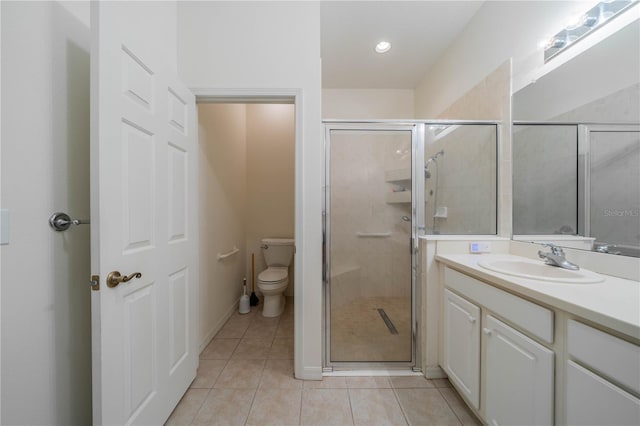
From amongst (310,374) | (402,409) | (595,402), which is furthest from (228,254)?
(595,402)

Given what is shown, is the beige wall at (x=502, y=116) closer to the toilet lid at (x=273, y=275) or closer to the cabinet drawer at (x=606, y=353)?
the cabinet drawer at (x=606, y=353)

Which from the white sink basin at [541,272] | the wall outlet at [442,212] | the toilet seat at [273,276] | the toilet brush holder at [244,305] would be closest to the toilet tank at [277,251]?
the toilet seat at [273,276]

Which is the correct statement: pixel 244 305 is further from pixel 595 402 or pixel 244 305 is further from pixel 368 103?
pixel 368 103

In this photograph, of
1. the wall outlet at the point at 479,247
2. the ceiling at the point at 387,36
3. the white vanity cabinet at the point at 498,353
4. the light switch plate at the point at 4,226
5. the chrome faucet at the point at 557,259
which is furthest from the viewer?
the ceiling at the point at 387,36

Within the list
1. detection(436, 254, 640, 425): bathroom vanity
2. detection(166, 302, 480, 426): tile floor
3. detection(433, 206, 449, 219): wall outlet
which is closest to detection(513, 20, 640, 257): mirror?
detection(436, 254, 640, 425): bathroom vanity

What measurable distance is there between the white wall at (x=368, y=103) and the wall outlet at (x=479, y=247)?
2089mm

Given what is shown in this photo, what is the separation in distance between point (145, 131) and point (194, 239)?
29.3 inches

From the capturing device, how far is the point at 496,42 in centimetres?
169

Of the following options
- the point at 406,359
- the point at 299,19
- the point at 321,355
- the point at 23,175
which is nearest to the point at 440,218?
the point at 406,359

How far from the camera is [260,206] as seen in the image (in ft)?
10.5

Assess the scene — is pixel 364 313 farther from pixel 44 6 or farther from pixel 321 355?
pixel 44 6

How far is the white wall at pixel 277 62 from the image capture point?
63.6 inches

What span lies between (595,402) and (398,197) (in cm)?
128

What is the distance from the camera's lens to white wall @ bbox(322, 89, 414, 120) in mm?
3031
